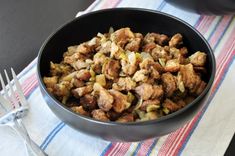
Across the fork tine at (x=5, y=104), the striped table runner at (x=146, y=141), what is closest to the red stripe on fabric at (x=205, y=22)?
the striped table runner at (x=146, y=141)

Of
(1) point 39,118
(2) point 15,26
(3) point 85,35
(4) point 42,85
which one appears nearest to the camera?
(4) point 42,85

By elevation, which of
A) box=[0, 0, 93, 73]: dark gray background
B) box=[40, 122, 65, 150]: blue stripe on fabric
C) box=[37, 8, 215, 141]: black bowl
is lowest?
box=[40, 122, 65, 150]: blue stripe on fabric

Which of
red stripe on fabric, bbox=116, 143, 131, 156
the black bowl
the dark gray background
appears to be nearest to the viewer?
the black bowl

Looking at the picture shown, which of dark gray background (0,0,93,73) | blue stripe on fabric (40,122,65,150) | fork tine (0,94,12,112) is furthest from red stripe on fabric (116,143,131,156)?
dark gray background (0,0,93,73)

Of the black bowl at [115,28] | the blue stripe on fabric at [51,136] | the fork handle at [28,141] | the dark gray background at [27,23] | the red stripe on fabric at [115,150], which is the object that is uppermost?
the black bowl at [115,28]

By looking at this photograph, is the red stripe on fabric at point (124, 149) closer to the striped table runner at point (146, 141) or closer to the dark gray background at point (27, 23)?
the striped table runner at point (146, 141)

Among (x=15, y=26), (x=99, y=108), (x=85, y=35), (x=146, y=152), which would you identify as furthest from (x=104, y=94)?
(x=15, y=26)

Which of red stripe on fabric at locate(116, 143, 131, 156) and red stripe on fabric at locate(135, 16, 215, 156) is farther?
red stripe on fabric at locate(135, 16, 215, 156)

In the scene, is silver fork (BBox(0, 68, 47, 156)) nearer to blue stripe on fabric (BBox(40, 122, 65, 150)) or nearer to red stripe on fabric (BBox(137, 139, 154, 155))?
blue stripe on fabric (BBox(40, 122, 65, 150))

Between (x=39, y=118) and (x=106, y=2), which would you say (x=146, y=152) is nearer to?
(x=39, y=118)
